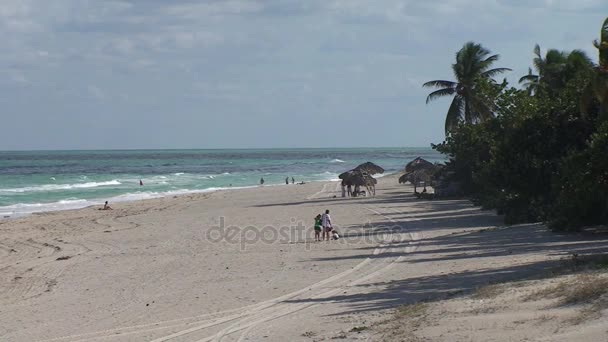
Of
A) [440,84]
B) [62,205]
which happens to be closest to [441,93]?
[440,84]

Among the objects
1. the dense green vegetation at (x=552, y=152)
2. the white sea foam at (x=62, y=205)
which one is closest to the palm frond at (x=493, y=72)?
the dense green vegetation at (x=552, y=152)

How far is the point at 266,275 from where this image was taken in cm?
1853

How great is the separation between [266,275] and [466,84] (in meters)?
29.5

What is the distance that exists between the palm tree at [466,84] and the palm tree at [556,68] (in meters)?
1.91

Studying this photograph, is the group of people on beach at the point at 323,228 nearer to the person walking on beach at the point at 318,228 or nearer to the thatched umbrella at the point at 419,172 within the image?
the person walking on beach at the point at 318,228

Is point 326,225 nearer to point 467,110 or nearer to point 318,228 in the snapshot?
point 318,228

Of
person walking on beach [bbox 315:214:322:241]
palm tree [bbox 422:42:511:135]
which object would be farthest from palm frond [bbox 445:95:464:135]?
person walking on beach [bbox 315:214:322:241]

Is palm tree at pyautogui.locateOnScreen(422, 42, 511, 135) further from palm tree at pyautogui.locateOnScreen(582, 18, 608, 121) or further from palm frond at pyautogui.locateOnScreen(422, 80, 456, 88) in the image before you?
palm tree at pyautogui.locateOnScreen(582, 18, 608, 121)

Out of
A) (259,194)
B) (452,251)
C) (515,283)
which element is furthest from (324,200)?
(515,283)

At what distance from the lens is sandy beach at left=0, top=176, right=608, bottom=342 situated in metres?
12.3

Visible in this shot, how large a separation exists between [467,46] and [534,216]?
24.0m

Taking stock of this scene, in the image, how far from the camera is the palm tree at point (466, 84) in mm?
44906

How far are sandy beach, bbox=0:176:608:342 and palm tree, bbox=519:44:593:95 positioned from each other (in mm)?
5502

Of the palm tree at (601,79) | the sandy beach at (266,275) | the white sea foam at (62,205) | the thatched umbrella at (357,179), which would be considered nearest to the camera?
the sandy beach at (266,275)
